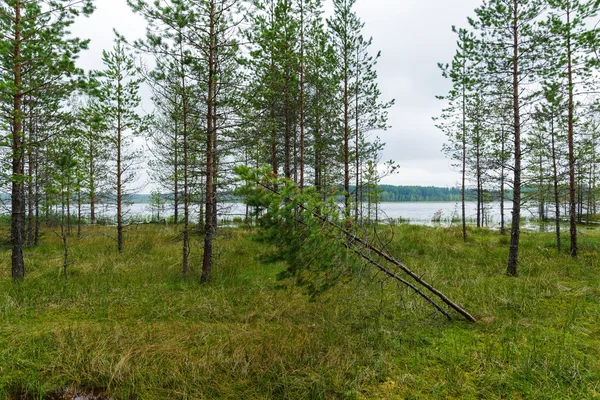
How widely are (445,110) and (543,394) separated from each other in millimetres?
16012

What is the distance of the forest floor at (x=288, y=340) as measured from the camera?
113 inches

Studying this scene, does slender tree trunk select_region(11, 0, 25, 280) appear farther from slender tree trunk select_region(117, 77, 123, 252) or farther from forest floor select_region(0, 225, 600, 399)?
slender tree trunk select_region(117, 77, 123, 252)

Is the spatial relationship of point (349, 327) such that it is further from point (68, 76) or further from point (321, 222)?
point (68, 76)

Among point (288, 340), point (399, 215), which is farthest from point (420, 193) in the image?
point (288, 340)

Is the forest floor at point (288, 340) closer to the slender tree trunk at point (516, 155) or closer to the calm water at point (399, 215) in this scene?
the slender tree trunk at point (516, 155)

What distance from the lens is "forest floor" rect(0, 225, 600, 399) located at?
288 centimetres

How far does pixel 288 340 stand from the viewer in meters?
3.86

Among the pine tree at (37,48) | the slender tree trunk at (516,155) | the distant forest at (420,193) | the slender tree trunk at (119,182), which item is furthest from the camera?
the distant forest at (420,193)

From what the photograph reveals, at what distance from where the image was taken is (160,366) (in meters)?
3.26

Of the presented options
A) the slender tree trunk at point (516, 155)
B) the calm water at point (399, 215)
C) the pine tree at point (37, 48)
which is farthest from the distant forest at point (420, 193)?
the pine tree at point (37, 48)

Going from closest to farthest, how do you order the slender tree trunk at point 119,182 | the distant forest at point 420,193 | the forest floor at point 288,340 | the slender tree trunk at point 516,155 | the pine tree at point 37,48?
1. the forest floor at point 288,340
2. the pine tree at point 37,48
3. the slender tree trunk at point 516,155
4. the slender tree trunk at point 119,182
5. the distant forest at point 420,193

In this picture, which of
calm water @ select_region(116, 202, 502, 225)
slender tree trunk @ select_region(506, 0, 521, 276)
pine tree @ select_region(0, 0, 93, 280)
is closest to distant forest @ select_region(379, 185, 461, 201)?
calm water @ select_region(116, 202, 502, 225)

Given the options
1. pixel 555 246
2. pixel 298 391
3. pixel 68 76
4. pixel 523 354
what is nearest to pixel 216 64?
pixel 68 76

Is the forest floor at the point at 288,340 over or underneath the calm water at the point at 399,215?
underneath
